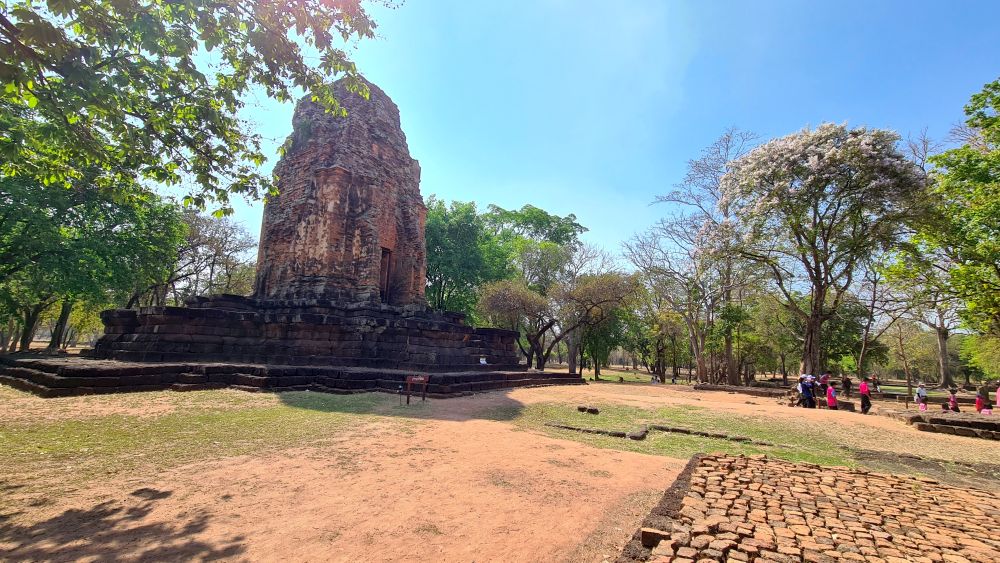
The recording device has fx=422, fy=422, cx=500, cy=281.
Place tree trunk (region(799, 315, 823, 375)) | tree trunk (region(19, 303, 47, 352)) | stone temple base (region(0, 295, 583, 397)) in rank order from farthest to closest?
tree trunk (region(19, 303, 47, 352)), tree trunk (region(799, 315, 823, 375)), stone temple base (region(0, 295, 583, 397))

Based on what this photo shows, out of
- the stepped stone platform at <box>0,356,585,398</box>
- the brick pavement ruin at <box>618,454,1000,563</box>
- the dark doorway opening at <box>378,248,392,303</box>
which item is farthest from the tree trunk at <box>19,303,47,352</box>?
the brick pavement ruin at <box>618,454,1000,563</box>

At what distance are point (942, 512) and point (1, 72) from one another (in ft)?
28.1

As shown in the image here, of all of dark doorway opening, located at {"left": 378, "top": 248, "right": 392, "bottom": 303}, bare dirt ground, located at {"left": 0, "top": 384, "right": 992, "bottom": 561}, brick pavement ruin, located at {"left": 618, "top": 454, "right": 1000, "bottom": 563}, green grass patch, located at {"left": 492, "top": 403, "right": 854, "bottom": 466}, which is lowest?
green grass patch, located at {"left": 492, "top": 403, "right": 854, "bottom": 466}

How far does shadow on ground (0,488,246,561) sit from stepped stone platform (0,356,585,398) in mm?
6554

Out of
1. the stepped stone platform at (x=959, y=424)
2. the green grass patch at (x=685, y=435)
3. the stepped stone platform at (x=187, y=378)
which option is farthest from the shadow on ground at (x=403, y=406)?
the stepped stone platform at (x=959, y=424)

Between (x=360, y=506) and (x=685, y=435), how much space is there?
6388mm

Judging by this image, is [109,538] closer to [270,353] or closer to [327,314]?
[270,353]

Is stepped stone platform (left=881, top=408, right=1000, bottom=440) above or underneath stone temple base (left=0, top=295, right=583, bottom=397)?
underneath

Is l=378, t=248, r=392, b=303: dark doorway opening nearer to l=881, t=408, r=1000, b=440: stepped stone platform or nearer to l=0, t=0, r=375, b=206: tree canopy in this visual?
l=0, t=0, r=375, b=206: tree canopy

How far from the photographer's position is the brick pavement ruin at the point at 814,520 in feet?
8.97

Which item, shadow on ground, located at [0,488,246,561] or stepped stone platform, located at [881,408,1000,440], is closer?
shadow on ground, located at [0,488,246,561]

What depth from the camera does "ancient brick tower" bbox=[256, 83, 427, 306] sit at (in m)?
15.1

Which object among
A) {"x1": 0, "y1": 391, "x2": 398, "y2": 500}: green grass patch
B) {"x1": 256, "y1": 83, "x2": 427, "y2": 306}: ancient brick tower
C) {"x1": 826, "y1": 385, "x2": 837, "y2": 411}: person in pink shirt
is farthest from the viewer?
{"x1": 256, "y1": 83, "x2": 427, "y2": 306}: ancient brick tower

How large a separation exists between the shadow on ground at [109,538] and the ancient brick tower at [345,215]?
11.9m
